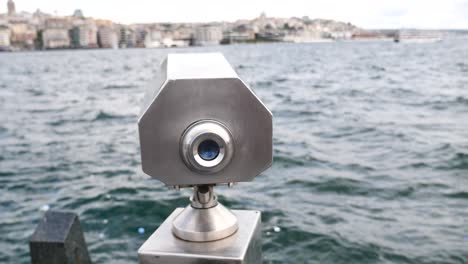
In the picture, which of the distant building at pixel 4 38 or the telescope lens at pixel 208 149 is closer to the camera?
the telescope lens at pixel 208 149

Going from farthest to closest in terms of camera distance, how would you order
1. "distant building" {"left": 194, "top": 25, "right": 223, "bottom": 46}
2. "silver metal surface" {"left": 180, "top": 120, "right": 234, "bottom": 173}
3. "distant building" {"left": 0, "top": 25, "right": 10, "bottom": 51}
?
1. "distant building" {"left": 194, "top": 25, "right": 223, "bottom": 46}
2. "distant building" {"left": 0, "top": 25, "right": 10, "bottom": 51}
3. "silver metal surface" {"left": 180, "top": 120, "right": 234, "bottom": 173}

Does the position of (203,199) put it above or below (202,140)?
below

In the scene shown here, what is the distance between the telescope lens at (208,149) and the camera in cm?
106

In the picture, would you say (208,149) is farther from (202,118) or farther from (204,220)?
(204,220)

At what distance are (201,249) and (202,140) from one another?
256 millimetres

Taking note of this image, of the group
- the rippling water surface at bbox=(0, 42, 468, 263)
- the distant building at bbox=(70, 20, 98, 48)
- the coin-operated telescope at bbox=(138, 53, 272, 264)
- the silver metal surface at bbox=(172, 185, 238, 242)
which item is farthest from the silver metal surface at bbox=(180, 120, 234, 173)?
the distant building at bbox=(70, 20, 98, 48)

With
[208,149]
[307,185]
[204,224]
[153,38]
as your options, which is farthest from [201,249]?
[153,38]

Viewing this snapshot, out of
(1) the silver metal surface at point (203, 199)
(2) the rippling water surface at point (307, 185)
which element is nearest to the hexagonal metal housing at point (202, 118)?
(1) the silver metal surface at point (203, 199)

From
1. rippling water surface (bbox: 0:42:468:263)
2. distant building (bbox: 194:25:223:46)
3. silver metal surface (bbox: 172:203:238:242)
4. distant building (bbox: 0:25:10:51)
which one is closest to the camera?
silver metal surface (bbox: 172:203:238:242)

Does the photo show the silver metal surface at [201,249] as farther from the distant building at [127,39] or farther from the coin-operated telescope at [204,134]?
the distant building at [127,39]

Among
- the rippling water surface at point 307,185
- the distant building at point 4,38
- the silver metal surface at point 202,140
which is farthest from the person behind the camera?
the distant building at point 4,38

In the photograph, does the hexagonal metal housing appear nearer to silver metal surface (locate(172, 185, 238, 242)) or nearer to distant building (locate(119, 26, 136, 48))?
silver metal surface (locate(172, 185, 238, 242))

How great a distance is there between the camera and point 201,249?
3.79ft

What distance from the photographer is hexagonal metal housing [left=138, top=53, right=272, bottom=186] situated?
1.05 meters
